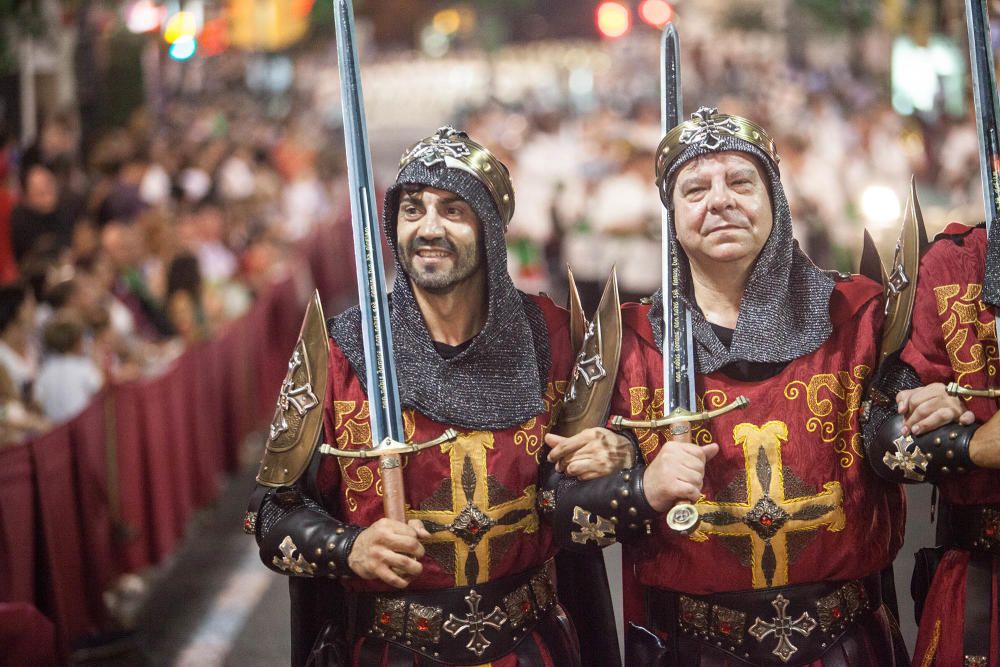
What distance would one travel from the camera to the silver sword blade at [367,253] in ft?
11.0

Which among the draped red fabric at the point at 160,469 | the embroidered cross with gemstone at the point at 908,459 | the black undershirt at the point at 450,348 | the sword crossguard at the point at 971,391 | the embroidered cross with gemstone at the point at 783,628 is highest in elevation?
the black undershirt at the point at 450,348

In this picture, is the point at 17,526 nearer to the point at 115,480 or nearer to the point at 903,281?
the point at 115,480

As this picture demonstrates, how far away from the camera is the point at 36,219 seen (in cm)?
1030

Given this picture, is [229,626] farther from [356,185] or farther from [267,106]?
[267,106]

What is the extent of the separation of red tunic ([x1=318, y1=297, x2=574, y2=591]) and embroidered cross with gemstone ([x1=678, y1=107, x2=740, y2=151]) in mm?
783

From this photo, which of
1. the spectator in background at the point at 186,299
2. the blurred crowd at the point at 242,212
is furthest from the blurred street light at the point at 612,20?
the spectator in background at the point at 186,299

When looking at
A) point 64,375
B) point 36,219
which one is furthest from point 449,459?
point 36,219

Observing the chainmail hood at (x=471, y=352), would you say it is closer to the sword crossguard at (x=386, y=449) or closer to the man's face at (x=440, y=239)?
Result: the man's face at (x=440, y=239)

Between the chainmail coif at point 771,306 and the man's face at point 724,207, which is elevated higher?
the man's face at point 724,207

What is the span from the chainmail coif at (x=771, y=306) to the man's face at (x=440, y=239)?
504 mm

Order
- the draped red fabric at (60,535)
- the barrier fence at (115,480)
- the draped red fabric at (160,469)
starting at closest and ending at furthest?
the barrier fence at (115,480), the draped red fabric at (60,535), the draped red fabric at (160,469)

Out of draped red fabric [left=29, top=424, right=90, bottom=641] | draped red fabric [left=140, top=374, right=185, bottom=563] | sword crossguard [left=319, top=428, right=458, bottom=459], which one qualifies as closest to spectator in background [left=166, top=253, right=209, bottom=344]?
draped red fabric [left=140, top=374, right=185, bottom=563]

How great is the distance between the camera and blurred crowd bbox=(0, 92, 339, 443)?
7.33 meters

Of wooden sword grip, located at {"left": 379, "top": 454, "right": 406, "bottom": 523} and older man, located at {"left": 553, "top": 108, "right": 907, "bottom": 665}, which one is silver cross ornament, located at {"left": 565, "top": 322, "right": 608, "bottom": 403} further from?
wooden sword grip, located at {"left": 379, "top": 454, "right": 406, "bottom": 523}
